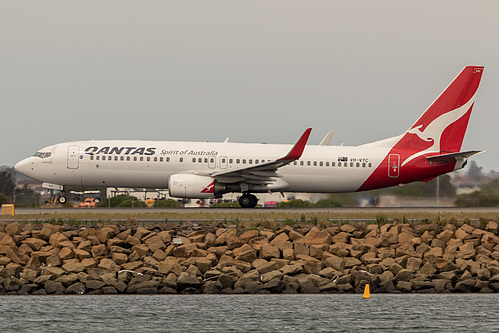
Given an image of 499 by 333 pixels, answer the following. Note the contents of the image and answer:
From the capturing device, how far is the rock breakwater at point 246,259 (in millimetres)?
29688

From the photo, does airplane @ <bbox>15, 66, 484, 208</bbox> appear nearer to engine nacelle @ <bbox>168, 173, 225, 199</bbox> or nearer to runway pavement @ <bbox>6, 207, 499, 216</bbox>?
engine nacelle @ <bbox>168, 173, 225, 199</bbox>

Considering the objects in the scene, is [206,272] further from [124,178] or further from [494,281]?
[124,178]

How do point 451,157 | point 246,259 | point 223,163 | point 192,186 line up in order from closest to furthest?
point 246,259 → point 192,186 → point 451,157 → point 223,163

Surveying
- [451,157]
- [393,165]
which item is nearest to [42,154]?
[393,165]

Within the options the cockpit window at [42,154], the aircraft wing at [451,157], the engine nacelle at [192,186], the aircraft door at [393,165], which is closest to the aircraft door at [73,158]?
the cockpit window at [42,154]

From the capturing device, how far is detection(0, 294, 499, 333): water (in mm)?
25125

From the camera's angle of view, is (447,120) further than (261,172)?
Yes

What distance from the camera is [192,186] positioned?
47.0 metres

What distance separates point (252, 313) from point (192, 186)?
20.7m

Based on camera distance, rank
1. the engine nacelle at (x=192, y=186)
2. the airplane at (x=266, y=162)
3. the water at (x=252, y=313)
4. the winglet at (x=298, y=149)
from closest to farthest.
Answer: the water at (x=252, y=313), the winglet at (x=298, y=149), the engine nacelle at (x=192, y=186), the airplane at (x=266, y=162)

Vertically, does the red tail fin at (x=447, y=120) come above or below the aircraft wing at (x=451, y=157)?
above

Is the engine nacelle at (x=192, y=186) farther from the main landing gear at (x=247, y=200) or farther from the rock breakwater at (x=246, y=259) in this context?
the rock breakwater at (x=246, y=259)

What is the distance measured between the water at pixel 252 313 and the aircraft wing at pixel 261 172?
58.4ft

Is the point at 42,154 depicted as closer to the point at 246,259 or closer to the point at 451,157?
the point at 246,259
